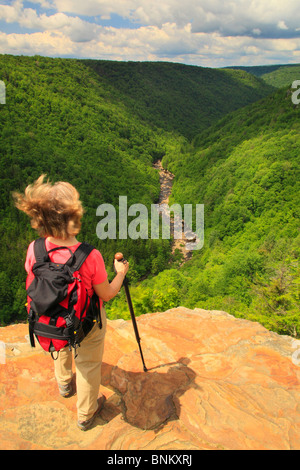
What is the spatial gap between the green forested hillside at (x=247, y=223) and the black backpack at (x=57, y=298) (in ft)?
43.8

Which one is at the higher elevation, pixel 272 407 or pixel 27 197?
pixel 27 197

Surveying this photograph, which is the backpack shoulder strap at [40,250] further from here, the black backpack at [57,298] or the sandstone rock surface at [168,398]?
the sandstone rock surface at [168,398]

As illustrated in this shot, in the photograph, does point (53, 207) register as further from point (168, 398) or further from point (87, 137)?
point (87, 137)

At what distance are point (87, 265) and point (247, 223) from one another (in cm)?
4678

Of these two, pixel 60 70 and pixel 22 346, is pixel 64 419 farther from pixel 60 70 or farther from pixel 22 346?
pixel 60 70

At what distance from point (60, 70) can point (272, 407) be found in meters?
157

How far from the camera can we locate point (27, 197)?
2920mm

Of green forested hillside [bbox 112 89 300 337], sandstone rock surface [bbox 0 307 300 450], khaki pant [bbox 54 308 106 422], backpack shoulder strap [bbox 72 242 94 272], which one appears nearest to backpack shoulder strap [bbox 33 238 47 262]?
backpack shoulder strap [bbox 72 242 94 272]

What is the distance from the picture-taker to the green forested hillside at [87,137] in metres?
53.1

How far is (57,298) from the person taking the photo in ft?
9.19

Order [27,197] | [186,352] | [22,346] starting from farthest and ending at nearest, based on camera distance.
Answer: [186,352], [22,346], [27,197]

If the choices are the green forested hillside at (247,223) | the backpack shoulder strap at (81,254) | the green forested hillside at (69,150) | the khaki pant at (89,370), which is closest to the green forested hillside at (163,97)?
the green forested hillside at (69,150)

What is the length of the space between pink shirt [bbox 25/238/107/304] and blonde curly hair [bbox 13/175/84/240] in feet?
0.58
